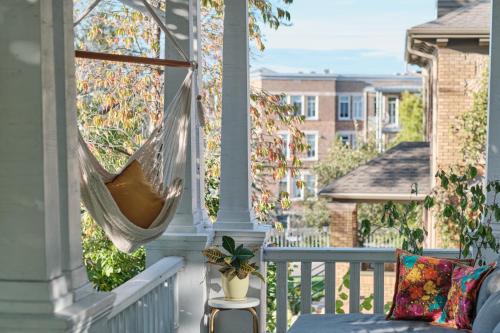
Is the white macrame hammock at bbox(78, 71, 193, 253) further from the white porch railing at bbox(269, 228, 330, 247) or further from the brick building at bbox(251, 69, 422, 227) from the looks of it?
the brick building at bbox(251, 69, 422, 227)

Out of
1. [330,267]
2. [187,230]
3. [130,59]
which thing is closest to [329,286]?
[330,267]

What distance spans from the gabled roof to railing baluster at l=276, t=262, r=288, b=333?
21.2 ft

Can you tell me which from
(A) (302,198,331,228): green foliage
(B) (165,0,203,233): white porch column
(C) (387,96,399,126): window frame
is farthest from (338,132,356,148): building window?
(B) (165,0,203,233): white porch column

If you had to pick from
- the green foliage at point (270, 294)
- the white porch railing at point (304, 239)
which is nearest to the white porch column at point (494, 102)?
the green foliage at point (270, 294)

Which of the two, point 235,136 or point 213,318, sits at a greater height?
point 235,136

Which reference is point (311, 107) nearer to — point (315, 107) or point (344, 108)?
point (315, 107)

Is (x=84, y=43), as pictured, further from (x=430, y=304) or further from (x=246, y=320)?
(x=430, y=304)

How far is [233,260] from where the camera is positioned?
4363 millimetres

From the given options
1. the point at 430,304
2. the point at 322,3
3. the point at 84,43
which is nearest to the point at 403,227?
the point at 430,304

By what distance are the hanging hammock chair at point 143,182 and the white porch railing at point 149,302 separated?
192 millimetres

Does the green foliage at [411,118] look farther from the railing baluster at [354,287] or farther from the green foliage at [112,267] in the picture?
the railing baluster at [354,287]

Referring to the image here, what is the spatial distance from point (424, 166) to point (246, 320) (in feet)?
29.5

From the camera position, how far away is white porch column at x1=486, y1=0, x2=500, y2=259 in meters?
4.43

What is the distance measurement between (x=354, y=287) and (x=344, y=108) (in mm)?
20802
